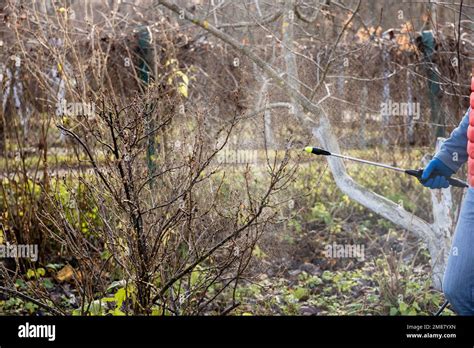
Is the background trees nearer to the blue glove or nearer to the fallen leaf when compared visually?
the fallen leaf

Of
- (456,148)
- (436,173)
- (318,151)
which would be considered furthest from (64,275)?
(456,148)

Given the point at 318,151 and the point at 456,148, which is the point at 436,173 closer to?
the point at 456,148

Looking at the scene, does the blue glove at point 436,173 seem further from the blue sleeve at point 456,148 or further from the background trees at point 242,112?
the background trees at point 242,112

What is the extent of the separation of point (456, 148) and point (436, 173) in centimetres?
19

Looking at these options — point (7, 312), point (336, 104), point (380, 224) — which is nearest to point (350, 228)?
point (380, 224)

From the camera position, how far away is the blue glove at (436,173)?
4188 mm

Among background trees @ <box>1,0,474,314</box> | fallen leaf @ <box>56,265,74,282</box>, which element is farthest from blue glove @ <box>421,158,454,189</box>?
fallen leaf @ <box>56,265,74,282</box>

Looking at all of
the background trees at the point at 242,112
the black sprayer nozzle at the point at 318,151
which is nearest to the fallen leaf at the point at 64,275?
the background trees at the point at 242,112

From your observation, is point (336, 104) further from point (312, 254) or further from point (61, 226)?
point (61, 226)

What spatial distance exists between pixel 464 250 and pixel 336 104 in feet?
10.8

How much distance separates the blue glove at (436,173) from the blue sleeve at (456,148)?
27 millimetres

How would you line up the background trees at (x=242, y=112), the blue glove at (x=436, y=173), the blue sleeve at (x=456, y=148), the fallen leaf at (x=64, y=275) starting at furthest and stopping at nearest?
the fallen leaf at (x=64, y=275), the background trees at (x=242, y=112), the blue glove at (x=436, y=173), the blue sleeve at (x=456, y=148)

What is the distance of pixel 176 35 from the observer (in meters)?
6.79

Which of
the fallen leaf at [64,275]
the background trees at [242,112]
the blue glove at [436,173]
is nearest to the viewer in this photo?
the blue glove at [436,173]
